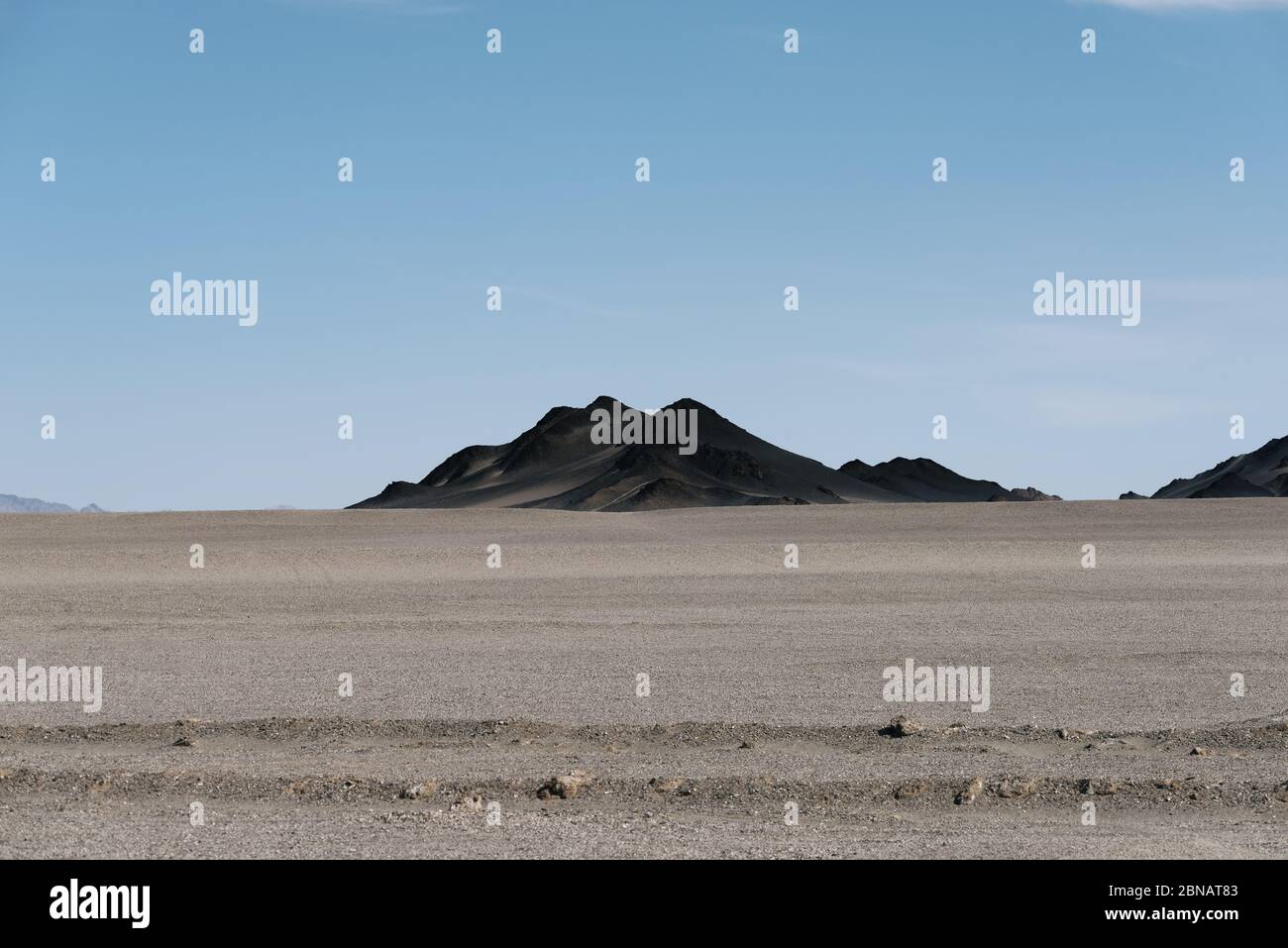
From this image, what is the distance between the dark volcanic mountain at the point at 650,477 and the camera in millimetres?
142375

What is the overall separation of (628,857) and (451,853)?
99cm

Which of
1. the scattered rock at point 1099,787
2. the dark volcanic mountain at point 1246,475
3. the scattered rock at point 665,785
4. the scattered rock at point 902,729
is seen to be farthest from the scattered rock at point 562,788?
the dark volcanic mountain at point 1246,475

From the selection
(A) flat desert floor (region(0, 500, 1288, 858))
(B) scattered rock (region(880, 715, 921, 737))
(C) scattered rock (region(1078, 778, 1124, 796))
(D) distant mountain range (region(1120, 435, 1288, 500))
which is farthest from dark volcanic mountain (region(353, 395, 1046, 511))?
(C) scattered rock (region(1078, 778, 1124, 796))

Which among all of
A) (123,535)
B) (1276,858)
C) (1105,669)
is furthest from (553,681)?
(123,535)

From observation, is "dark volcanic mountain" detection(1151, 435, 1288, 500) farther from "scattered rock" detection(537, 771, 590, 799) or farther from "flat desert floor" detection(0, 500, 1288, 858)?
"scattered rock" detection(537, 771, 590, 799)

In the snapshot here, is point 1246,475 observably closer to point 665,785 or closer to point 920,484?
point 920,484

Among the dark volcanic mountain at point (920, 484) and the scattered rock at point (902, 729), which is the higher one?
the dark volcanic mountain at point (920, 484)

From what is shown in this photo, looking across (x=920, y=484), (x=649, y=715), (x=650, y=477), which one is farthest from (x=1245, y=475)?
(x=649, y=715)

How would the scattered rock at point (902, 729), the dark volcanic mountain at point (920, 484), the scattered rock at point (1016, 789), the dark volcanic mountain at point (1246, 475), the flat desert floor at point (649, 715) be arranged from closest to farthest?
the flat desert floor at point (649, 715) < the scattered rock at point (1016, 789) < the scattered rock at point (902, 729) < the dark volcanic mountain at point (1246, 475) < the dark volcanic mountain at point (920, 484)

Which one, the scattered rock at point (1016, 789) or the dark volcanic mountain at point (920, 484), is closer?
the scattered rock at point (1016, 789)

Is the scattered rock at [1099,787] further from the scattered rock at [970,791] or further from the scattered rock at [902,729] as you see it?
the scattered rock at [902,729]

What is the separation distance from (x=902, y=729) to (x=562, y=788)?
358 centimetres

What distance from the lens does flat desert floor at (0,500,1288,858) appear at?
894 centimetres
